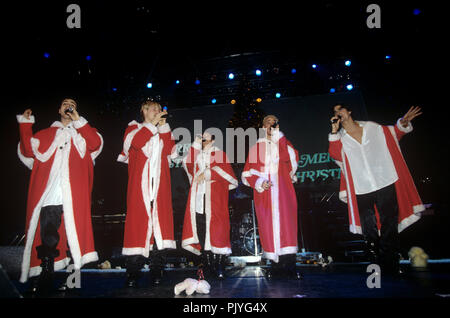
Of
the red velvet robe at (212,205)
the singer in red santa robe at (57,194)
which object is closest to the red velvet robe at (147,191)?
the singer in red santa robe at (57,194)

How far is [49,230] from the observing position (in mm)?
2572

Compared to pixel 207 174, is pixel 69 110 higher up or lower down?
higher up

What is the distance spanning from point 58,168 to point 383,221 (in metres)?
3.48

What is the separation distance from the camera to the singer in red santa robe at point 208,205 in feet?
11.6

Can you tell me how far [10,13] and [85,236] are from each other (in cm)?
323

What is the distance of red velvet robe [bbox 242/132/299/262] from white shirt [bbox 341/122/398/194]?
2.24 ft

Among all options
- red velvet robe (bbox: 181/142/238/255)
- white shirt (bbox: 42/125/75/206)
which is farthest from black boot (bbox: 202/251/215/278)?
white shirt (bbox: 42/125/75/206)

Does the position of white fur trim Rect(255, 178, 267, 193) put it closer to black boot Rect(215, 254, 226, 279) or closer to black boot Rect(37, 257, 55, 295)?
black boot Rect(215, 254, 226, 279)

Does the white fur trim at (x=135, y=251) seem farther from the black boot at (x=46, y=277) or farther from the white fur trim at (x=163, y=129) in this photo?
the white fur trim at (x=163, y=129)

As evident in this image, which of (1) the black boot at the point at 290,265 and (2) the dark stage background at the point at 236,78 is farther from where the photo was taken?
(2) the dark stage background at the point at 236,78

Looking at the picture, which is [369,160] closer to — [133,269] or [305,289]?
[305,289]

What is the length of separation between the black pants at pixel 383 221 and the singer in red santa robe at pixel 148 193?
7.21 ft

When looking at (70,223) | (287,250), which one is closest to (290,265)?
(287,250)
